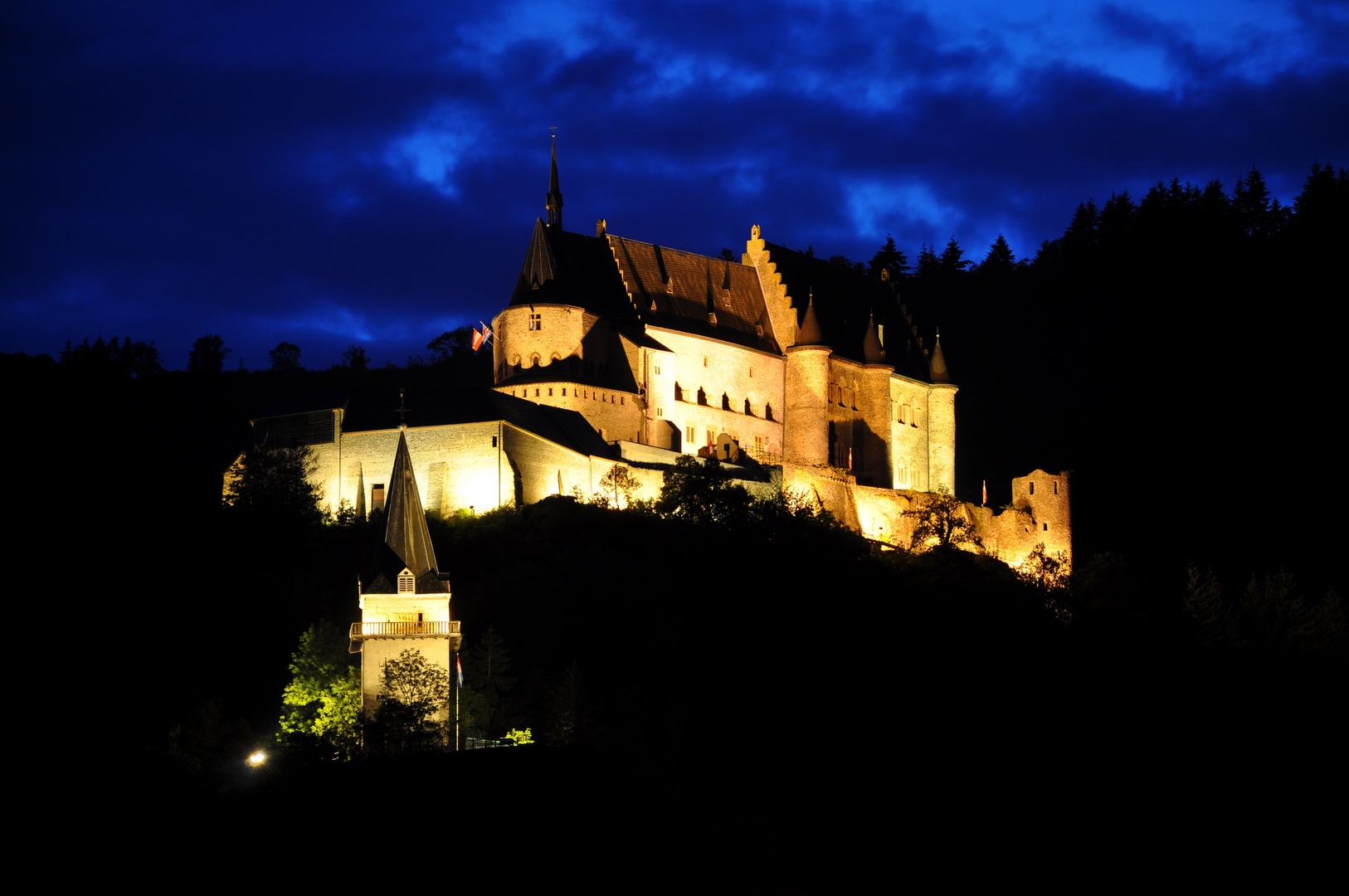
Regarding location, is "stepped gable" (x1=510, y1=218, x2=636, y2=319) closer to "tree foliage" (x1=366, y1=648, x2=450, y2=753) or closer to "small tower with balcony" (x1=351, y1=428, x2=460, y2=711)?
"small tower with balcony" (x1=351, y1=428, x2=460, y2=711)

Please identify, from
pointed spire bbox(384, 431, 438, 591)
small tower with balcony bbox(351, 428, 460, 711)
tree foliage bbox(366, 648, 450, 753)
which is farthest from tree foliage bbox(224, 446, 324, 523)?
tree foliage bbox(366, 648, 450, 753)

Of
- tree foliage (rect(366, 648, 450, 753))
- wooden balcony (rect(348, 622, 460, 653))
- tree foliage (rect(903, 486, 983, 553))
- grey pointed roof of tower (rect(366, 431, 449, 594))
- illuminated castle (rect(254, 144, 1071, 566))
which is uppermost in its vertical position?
illuminated castle (rect(254, 144, 1071, 566))

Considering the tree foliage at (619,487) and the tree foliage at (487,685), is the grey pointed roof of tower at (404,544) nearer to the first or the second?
the tree foliage at (487,685)

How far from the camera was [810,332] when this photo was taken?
6931 centimetres

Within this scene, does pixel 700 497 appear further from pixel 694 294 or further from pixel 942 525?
pixel 694 294

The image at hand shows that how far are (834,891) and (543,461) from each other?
55.7ft

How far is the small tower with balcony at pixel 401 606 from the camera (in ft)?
119

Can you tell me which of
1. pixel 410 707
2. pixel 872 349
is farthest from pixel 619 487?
pixel 410 707

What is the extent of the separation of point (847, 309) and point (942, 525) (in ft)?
49.2

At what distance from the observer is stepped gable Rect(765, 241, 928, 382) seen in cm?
7181

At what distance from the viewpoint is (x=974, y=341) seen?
9631 cm
